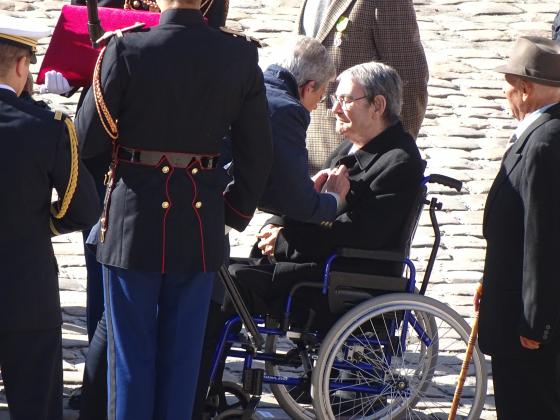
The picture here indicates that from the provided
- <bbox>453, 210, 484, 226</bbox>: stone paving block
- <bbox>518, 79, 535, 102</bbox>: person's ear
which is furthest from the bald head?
<bbox>453, 210, 484, 226</bbox>: stone paving block

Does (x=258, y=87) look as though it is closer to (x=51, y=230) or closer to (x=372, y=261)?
(x=51, y=230)

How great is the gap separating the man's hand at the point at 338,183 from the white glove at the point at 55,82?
1.11 metres

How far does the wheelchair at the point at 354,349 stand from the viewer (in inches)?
200

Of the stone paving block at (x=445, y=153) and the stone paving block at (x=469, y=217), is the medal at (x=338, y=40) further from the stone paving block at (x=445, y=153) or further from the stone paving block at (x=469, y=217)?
the stone paving block at (x=445, y=153)

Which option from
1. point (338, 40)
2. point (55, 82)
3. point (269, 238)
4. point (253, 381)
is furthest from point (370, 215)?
point (338, 40)

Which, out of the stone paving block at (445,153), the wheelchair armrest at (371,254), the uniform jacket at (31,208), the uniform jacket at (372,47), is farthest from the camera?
the stone paving block at (445,153)

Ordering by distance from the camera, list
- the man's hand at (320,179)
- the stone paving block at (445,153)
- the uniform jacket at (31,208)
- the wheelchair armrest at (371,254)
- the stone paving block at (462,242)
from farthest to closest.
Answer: the stone paving block at (445,153) → the stone paving block at (462,242) → the man's hand at (320,179) → the wheelchair armrest at (371,254) → the uniform jacket at (31,208)

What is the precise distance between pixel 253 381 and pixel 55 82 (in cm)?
139

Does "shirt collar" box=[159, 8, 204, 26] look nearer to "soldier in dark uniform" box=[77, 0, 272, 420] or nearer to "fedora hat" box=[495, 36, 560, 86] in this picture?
"soldier in dark uniform" box=[77, 0, 272, 420]

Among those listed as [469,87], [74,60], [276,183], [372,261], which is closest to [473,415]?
[372,261]

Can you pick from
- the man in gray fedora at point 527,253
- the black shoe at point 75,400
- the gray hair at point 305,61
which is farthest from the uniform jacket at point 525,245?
the black shoe at point 75,400

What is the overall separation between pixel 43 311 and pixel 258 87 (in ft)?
3.34

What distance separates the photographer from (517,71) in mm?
4434

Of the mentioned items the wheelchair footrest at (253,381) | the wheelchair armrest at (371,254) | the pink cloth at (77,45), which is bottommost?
the wheelchair footrest at (253,381)
